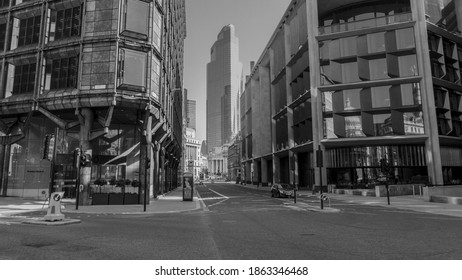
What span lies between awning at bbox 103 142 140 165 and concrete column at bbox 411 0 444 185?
34843 millimetres

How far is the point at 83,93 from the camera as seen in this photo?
2488 centimetres

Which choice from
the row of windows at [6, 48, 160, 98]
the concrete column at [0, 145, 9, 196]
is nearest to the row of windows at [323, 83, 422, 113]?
the row of windows at [6, 48, 160, 98]

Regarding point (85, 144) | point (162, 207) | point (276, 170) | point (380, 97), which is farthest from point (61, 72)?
point (276, 170)

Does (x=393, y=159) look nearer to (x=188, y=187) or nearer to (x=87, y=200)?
(x=188, y=187)

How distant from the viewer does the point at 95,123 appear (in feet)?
93.3

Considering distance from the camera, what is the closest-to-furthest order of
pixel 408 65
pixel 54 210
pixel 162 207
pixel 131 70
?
pixel 54 210 < pixel 162 207 < pixel 131 70 < pixel 408 65

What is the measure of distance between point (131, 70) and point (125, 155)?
26.5ft

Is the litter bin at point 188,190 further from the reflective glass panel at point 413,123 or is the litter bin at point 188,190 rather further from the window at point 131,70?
the reflective glass panel at point 413,123

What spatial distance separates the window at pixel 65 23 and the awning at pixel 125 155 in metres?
10.8

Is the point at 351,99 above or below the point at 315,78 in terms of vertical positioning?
below

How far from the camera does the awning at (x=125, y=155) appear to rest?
94.9 feet

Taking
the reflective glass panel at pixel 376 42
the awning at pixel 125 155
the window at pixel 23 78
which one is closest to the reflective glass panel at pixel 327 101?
the reflective glass panel at pixel 376 42

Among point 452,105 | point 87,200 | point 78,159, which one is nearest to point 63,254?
point 78,159

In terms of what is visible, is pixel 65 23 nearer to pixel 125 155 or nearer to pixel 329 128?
pixel 125 155
